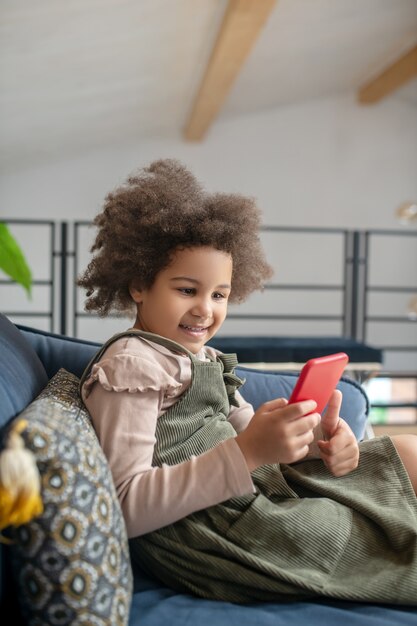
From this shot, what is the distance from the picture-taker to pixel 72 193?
6.06 metres

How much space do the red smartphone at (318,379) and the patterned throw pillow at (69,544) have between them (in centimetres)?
28

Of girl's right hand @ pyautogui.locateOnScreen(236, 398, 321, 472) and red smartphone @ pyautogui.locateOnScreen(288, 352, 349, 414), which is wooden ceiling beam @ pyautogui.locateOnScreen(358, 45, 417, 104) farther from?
girl's right hand @ pyautogui.locateOnScreen(236, 398, 321, 472)

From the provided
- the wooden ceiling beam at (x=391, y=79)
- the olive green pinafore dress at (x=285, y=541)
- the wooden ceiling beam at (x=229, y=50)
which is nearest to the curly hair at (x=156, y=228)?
the olive green pinafore dress at (x=285, y=541)

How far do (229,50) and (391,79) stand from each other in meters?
2.35

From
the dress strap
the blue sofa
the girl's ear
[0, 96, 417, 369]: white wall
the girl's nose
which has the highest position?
[0, 96, 417, 369]: white wall

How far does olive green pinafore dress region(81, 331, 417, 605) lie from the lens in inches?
33.7

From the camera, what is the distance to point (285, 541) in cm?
89

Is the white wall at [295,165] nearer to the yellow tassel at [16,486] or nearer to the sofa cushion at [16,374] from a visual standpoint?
the sofa cushion at [16,374]

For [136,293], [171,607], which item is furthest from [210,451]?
[136,293]

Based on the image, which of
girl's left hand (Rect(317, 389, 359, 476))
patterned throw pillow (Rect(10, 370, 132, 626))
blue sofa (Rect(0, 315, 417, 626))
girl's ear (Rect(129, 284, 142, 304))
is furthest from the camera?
girl's ear (Rect(129, 284, 142, 304))

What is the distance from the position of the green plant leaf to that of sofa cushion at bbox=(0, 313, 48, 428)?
0.60 feet

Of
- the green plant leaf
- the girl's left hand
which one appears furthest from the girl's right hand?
the green plant leaf

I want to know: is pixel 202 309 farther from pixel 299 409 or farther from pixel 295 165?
pixel 295 165

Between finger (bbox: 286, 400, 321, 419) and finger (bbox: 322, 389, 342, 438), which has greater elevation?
finger (bbox: 286, 400, 321, 419)
